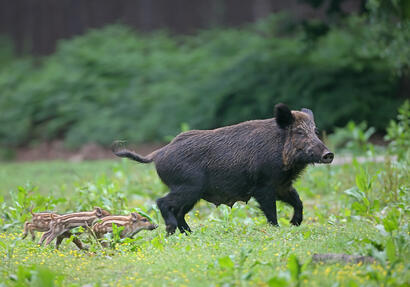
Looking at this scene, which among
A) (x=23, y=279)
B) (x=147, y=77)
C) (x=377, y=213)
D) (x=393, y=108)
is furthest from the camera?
(x=147, y=77)

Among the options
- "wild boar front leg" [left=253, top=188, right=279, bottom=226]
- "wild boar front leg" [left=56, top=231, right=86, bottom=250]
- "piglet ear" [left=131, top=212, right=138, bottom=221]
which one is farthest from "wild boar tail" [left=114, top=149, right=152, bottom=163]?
"wild boar front leg" [left=253, top=188, right=279, bottom=226]

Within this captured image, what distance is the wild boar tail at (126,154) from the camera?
770 cm

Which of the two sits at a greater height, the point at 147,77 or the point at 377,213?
the point at 377,213

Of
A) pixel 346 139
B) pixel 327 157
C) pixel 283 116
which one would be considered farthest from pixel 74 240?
pixel 346 139

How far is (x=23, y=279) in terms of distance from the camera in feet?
17.7

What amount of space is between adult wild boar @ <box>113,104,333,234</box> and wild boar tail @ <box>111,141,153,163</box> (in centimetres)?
2

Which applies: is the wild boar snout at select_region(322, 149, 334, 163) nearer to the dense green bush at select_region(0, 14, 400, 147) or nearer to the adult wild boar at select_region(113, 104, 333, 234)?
the adult wild boar at select_region(113, 104, 333, 234)

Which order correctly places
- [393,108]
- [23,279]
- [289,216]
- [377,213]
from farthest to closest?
1. [393,108]
2. [289,216]
3. [377,213]
4. [23,279]

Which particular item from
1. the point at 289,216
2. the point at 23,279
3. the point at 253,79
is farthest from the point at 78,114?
the point at 23,279

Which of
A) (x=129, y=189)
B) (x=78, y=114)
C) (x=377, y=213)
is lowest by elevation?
(x=78, y=114)

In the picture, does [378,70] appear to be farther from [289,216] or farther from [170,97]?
[289,216]

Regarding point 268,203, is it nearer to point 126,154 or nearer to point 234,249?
point 234,249

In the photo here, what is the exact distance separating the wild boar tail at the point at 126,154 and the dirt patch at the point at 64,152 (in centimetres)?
1021

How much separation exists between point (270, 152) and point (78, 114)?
14.1 metres
